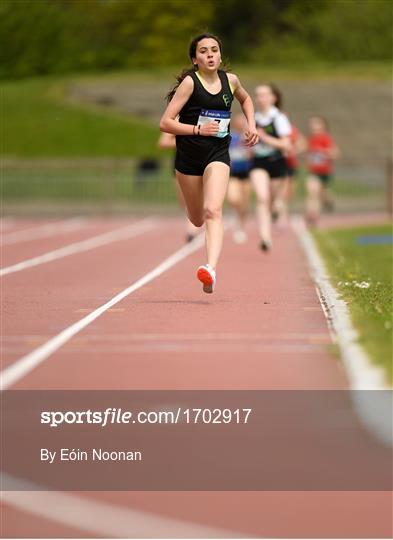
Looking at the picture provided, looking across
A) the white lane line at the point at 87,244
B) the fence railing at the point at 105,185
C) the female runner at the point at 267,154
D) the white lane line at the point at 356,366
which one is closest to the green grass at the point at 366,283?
the white lane line at the point at 356,366

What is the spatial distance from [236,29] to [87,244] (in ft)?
270

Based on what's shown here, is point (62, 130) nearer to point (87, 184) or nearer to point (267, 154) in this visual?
point (87, 184)

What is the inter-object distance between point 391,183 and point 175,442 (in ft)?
107

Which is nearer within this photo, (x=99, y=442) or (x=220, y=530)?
→ (x=220, y=530)

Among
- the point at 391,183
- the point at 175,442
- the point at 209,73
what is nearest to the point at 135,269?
the point at 209,73

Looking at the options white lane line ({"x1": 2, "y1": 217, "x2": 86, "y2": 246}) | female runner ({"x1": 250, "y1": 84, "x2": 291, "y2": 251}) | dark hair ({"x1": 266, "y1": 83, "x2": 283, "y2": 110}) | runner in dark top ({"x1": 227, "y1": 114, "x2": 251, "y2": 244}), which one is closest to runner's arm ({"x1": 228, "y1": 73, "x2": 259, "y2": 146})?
female runner ({"x1": 250, "y1": 84, "x2": 291, "y2": 251})

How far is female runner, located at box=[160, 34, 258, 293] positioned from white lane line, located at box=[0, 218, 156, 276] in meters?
4.06

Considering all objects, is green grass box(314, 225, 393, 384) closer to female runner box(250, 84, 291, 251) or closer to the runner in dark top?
female runner box(250, 84, 291, 251)

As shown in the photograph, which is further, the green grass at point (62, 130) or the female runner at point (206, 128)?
the green grass at point (62, 130)

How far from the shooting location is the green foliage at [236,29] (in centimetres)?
9675

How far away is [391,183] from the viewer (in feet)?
126

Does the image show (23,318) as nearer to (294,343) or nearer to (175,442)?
(294,343)

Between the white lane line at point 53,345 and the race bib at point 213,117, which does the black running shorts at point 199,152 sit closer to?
the race bib at point 213,117

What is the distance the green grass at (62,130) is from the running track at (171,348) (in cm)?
3866
